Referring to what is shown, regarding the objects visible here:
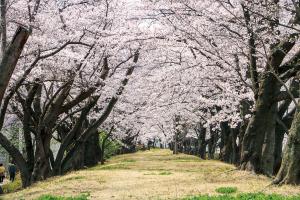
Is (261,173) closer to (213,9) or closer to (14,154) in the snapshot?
(213,9)

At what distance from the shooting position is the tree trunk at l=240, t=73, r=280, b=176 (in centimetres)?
1597

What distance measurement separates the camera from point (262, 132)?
16.2m

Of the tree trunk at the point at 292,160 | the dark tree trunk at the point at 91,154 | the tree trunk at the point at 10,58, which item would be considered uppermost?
the tree trunk at the point at 10,58

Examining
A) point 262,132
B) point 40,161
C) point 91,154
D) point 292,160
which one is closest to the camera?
point 292,160

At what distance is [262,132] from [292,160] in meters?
4.01

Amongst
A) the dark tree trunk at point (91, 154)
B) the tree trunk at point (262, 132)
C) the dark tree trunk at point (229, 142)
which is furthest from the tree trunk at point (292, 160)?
the dark tree trunk at point (91, 154)

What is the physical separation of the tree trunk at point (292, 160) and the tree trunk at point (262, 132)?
3537mm

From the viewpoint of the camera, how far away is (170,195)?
449 inches

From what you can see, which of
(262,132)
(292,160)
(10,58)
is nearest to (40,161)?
(262,132)

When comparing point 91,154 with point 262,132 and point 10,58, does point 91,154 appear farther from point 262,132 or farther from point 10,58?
point 10,58

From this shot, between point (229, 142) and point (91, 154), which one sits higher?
point (229, 142)

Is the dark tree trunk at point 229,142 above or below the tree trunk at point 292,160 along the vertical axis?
above

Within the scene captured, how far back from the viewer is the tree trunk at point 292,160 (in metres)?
12.1

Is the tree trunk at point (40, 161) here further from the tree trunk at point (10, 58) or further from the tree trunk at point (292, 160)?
the tree trunk at point (292, 160)
